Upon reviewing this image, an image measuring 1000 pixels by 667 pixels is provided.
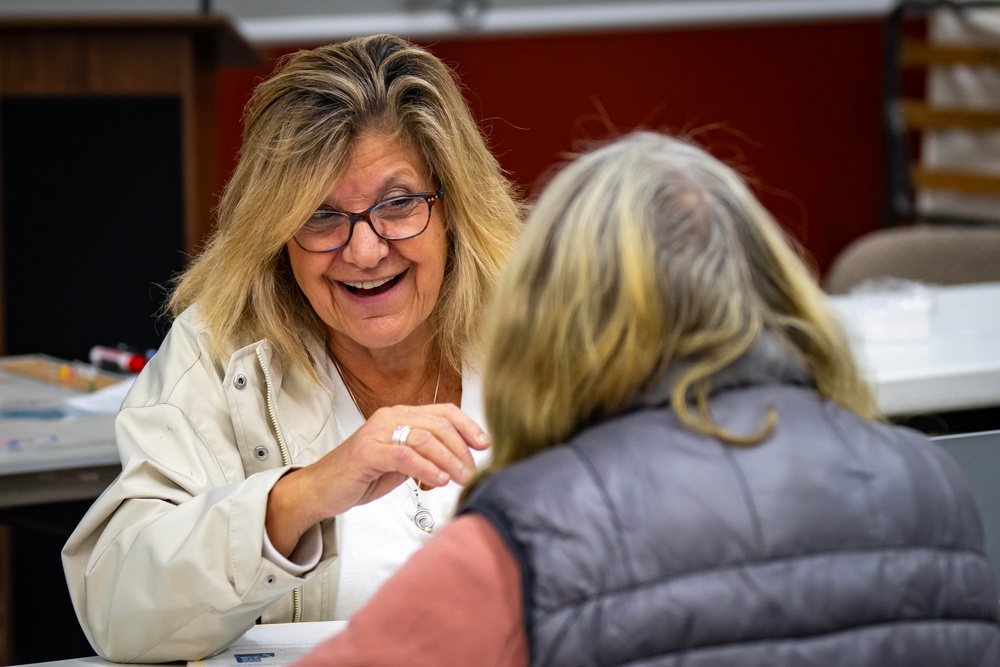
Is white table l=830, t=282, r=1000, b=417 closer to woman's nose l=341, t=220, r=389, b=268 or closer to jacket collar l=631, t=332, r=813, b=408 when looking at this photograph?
woman's nose l=341, t=220, r=389, b=268

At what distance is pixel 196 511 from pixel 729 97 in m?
5.50

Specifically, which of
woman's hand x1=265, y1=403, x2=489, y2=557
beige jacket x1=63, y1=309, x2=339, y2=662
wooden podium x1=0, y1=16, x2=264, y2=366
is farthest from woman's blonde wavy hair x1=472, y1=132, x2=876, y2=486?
wooden podium x1=0, y1=16, x2=264, y2=366

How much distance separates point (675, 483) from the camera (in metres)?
0.92

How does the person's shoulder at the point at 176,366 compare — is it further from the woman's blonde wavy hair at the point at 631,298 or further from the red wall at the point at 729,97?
the red wall at the point at 729,97

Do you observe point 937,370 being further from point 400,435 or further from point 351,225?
point 400,435

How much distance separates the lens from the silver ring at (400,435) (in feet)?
4.45

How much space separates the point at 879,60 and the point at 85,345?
182 inches

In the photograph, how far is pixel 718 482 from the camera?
0.93 meters

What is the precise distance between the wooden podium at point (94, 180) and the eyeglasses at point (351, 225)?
2.35m

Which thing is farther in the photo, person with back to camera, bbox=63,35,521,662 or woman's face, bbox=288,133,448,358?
woman's face, bbox=288,133,448,358

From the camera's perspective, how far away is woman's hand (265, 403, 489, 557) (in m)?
1.33

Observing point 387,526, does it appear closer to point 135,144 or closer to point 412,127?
point 412,127

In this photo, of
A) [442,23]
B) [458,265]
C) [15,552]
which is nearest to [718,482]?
[458,265]

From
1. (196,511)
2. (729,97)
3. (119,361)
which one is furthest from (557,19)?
(196,511)
